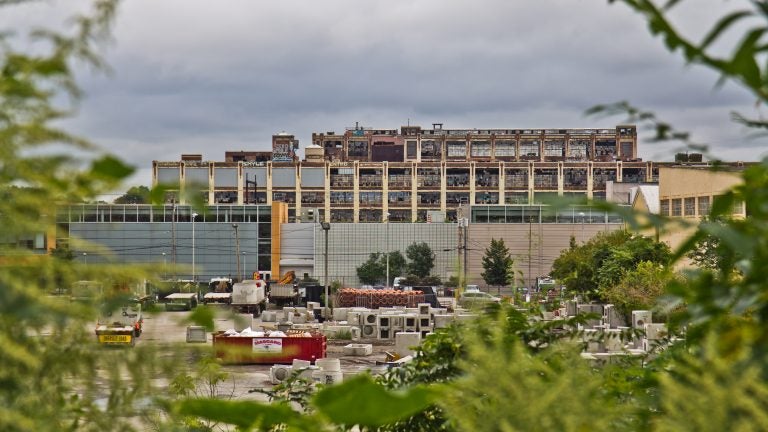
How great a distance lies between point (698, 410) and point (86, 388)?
0.81 meters

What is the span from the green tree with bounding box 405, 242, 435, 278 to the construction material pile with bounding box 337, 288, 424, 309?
20546 mm

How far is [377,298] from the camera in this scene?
1806 inches

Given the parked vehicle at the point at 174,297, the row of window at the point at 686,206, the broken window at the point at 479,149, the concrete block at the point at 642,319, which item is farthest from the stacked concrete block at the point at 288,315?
the broken window at the point at 479,149

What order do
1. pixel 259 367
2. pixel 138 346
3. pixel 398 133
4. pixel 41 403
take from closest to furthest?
1. pixel 41 403
2. pixel 138 346
3. pixel 259 367
4. pixel 398 133

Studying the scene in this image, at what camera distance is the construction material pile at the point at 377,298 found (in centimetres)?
4528

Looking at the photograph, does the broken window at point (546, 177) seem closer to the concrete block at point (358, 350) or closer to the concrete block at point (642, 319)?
the concrete block at point (358, 350)

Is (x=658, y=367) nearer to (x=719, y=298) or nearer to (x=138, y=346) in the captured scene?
(x=719, y=298)

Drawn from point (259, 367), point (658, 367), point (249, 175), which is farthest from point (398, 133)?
point (658, 367)

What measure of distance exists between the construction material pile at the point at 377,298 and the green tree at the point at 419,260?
2055 centimetres

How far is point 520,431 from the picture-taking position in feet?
3.78

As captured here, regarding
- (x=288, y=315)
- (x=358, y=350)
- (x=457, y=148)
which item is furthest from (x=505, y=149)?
(x=358, y=350)

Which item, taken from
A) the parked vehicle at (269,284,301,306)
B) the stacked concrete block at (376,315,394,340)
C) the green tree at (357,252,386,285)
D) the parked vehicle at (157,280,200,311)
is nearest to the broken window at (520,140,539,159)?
the green tree at (357,252,386,285)

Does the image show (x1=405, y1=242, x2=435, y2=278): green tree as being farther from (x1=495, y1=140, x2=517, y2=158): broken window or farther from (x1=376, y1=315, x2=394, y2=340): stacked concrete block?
(x1=376, y1=315, x2=394, y2=340): stacked concrete block

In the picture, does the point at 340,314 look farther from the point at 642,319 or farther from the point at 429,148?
the point at 429,148
